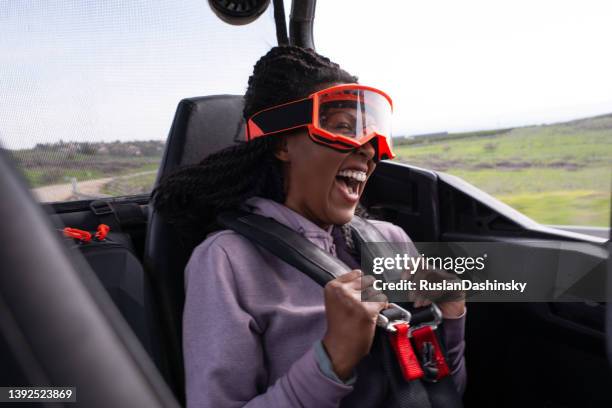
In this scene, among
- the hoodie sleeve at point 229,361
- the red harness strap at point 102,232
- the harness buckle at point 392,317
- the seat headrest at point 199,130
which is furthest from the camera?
the red harness strap at point 102,232

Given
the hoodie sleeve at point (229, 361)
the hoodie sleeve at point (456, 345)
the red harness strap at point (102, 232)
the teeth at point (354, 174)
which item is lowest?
the hoodie sleeve at point (456, 345)

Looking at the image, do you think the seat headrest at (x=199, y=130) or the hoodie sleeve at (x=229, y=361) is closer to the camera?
the hoodie sleeve at (x=229, y=361)

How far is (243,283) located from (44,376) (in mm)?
728

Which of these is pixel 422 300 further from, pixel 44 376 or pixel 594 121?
pixel 44 376

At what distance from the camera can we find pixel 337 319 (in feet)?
3.03

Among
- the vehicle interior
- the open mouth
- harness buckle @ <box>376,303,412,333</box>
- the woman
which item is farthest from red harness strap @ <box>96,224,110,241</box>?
harness buckle @ <box>376,303,412,333</box>

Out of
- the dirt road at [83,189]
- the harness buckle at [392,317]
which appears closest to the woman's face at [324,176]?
the harness buckle at [392,317]

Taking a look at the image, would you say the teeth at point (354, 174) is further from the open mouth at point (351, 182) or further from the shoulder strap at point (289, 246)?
the shoulder strap at point (289, 246)

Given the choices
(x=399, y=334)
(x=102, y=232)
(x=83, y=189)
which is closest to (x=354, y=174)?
(x=399, y=334)

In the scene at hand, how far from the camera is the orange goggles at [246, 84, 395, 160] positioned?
1.12 meters

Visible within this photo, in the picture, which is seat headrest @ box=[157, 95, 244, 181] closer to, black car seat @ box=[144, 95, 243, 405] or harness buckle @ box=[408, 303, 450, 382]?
black car seat @ box=[144, 95, 243, 405]

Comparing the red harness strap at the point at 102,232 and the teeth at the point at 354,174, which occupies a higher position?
the teeth at the point at 354,174

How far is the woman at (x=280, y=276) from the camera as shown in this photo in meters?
0.92

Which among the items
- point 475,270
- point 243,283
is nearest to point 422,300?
point 243,283
